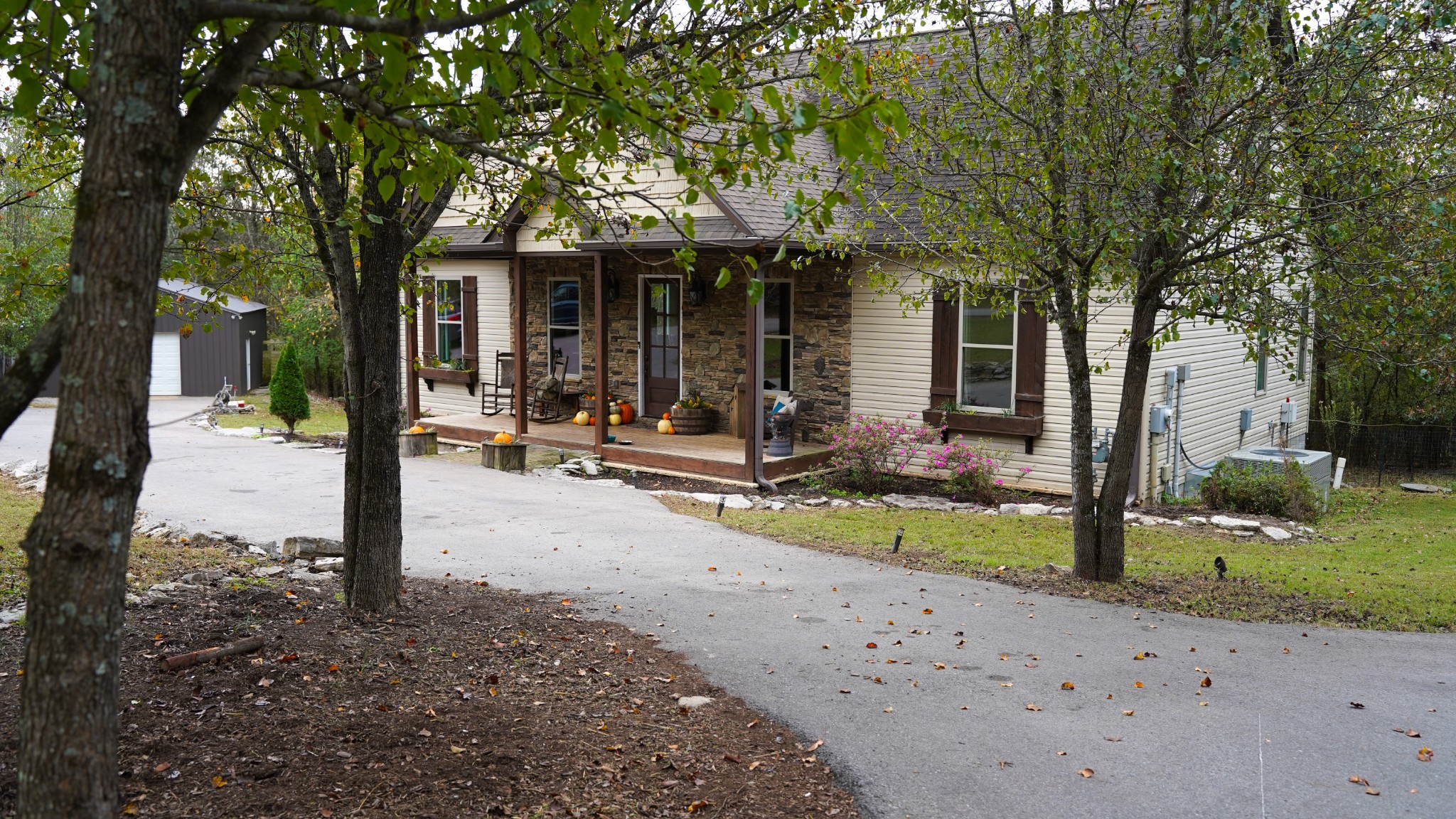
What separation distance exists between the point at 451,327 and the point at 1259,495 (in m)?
14.1

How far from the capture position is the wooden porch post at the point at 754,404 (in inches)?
546

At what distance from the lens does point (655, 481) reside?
48.9ft

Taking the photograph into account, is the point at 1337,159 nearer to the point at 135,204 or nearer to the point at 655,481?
the point at 135,204

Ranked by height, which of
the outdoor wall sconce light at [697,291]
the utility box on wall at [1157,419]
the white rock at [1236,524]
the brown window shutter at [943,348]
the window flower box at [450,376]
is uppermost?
the outdoor wall sconce light at [697,291]

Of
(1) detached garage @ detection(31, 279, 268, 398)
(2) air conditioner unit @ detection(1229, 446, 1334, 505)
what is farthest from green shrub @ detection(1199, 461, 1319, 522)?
(1) detached garage @ detection(31, 279, 268, 398)

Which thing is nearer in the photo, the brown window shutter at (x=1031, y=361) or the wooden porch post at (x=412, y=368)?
the brown window shutter at (x=1031, y=361)

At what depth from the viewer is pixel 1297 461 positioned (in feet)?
50.1

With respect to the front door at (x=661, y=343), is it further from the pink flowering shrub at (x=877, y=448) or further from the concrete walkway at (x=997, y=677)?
the concrete walkway at (x=997, y=677)

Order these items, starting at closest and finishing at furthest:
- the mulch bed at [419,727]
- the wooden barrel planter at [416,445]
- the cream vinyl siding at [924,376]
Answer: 1. the mulch bed at [419,727]
2. the cream vinyl siding at [924,376]
3. the wooden barrel planter at [416,445]

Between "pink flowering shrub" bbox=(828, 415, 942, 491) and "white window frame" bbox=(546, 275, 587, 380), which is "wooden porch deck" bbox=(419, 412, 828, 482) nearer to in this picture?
"pink flowering shrub" bbox=(828, 415, 942, 491)

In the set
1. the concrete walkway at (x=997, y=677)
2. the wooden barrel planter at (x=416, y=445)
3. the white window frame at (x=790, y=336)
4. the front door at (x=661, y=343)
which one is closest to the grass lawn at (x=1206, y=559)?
the concrete walkway at (x=997, y=677)

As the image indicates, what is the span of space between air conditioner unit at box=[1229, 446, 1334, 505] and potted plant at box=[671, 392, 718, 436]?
7.60 metres

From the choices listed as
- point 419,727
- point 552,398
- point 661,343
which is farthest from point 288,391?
point 419,727

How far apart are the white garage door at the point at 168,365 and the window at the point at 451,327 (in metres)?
11.8
